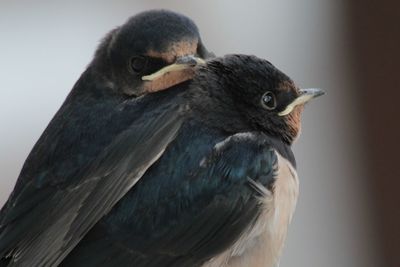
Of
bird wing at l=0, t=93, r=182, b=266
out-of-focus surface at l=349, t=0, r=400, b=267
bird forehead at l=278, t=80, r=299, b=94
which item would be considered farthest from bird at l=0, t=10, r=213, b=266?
out-of-focus surface at l=349, t=0, r=400, b=267

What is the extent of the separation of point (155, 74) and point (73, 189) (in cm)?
18

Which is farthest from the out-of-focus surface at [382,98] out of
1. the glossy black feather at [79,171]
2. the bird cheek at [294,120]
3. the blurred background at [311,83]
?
the glossy black feather at [79,171]

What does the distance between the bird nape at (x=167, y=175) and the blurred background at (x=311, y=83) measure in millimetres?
1048

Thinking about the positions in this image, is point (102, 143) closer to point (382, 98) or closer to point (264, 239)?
point (264, 239)

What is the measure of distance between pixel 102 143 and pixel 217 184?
15 cm

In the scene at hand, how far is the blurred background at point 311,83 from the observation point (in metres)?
2.64

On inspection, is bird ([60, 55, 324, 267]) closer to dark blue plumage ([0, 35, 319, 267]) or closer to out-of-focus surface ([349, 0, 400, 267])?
dark blue plumage ([0, 35, 319, 267])

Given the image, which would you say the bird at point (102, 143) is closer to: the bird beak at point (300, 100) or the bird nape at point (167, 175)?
the bird nape at point (167, 175)

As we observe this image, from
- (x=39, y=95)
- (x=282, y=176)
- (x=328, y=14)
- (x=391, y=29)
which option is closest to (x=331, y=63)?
(x=328, y=14)

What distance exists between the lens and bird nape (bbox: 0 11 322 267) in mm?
1462

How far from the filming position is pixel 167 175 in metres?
1.49

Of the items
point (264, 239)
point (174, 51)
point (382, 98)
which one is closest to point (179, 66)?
point (174, 51)

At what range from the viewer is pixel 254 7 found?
125 inches

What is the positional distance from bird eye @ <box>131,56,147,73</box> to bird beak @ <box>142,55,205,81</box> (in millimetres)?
24
